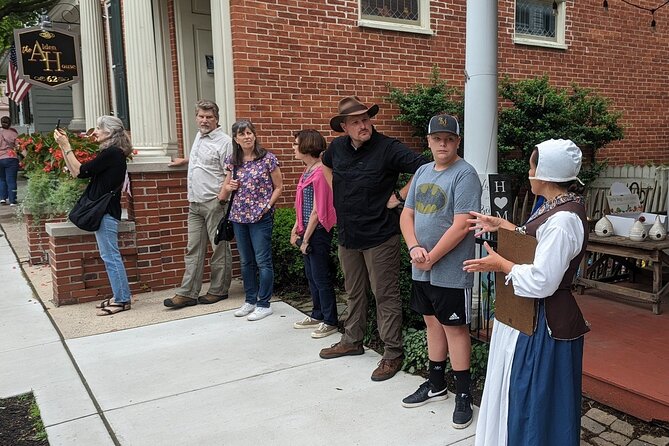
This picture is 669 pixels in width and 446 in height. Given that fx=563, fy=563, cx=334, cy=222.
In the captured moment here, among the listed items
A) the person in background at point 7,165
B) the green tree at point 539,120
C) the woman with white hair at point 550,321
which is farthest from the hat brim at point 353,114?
the person in background at point 7,165

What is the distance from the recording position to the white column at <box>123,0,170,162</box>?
613 cm

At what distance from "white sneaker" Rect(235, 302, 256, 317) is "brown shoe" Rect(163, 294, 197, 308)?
1.99 ft

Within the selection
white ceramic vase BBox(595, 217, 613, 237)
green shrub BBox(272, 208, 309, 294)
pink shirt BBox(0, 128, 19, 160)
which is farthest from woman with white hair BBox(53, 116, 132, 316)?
pink shirt BBox(0, 128, 19, 160)

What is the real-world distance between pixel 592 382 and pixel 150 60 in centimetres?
530

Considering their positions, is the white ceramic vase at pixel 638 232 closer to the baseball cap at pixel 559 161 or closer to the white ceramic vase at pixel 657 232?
the white ceramic vase at pixel 657 232

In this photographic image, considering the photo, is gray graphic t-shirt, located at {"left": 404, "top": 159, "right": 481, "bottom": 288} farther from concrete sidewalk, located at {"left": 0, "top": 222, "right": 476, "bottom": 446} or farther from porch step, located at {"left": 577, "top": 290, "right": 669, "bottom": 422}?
porch step, located at {"left": 577, "top": 290, "right": 669, "bottom": 422}

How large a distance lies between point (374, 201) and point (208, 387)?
5.46 ft

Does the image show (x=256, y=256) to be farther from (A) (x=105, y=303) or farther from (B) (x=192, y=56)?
(B) (x=192, y=56)

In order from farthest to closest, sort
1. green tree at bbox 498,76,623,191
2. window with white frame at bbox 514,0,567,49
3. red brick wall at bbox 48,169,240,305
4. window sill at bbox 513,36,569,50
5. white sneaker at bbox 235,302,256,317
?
window with white frame at bbox 514,0,567,49
window sill at bbox 513,36,569,50
green tree at bbox 498,76,623,191
red brick wall at bbox 48,169,240,305
white sneaker at bbox 235,302,256,317

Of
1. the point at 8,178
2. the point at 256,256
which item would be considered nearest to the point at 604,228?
the point at 256,256

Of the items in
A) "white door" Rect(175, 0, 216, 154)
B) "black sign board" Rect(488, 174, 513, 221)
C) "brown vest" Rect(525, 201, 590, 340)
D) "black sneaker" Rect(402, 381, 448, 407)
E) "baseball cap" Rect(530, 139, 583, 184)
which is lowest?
"black sneaker" Rect(402, 381, 448, 407)

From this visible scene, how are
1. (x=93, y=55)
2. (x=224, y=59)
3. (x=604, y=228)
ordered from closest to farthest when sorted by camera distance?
1. (x=604, y=228)
2. (x=224, y=59)
3. (x=93, y=55)

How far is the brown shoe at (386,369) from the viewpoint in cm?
375

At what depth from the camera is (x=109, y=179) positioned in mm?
5203
